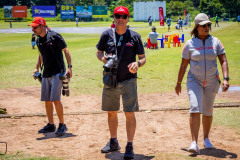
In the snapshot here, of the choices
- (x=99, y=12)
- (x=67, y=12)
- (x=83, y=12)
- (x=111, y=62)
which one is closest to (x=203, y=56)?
(x=111, y=62)

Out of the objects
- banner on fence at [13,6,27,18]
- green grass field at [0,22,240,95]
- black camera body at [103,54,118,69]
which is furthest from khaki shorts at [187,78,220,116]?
banner on fence at [13,6,27,18]

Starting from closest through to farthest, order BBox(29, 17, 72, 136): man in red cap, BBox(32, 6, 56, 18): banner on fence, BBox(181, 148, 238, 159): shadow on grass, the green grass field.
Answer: BBox(181, 148, 238, 159): shadow on grass, BBox(29, 17, 72, 136): man in red cap, the green grass field, BBox(32, 6, 56, 18): banner on fence

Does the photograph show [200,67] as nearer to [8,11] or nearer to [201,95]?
[201,95]

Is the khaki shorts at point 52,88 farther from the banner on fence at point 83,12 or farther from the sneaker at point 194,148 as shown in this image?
the banner on fence at point 83,12

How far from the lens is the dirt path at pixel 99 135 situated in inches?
229

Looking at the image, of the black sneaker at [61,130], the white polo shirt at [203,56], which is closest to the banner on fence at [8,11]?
the black sneaker at [61,130]

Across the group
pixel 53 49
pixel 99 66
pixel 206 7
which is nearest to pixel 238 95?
pixel 53 49

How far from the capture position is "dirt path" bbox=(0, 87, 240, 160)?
19.1 feet

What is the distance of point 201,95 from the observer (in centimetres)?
568

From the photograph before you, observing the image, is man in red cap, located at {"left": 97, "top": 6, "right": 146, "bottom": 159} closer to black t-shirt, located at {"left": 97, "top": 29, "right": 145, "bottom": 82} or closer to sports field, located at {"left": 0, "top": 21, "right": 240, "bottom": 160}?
black t-shirt, located at {"left": 97, "top": 29, "right": 145, "bottom": 82}

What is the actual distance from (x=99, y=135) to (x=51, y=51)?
175cm

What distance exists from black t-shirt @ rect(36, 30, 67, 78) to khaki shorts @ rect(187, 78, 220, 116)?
2.48 meters

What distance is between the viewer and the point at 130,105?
218 inches

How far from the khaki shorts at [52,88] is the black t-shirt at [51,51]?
0.10 m
